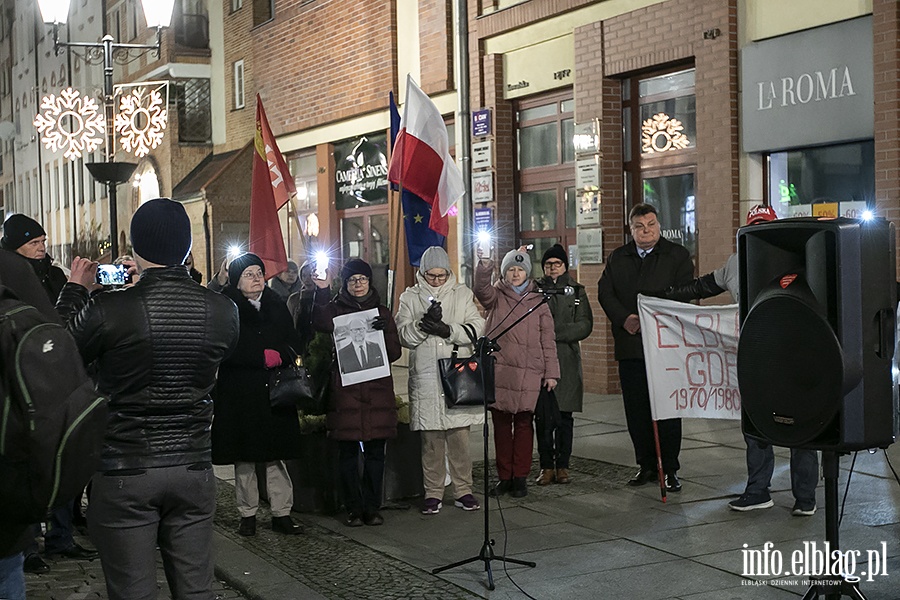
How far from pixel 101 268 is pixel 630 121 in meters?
9.31

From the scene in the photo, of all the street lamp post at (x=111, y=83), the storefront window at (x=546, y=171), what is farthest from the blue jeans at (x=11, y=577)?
the storefront window at (x=546, y=171)

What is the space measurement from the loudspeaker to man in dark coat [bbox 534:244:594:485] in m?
4.47

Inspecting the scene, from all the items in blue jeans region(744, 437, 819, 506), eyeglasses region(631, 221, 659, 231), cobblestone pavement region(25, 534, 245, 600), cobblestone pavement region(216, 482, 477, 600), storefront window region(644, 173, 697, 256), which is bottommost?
cobblestone pavement region(25, 534, 245, 600)

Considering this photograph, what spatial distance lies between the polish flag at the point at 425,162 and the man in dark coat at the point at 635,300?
1528 mm

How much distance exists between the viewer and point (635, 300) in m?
9.31

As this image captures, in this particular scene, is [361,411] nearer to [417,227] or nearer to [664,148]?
[417,227]

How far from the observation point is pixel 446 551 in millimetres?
7488

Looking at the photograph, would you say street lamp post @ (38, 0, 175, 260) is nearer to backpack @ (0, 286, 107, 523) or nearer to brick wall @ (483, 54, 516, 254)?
brick wall @ (483, 54, 516, 254)

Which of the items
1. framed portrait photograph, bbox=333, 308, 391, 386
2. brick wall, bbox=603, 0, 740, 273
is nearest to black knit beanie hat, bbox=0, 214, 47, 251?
framed portrait photograph, bbox=333, 308, 391, 386

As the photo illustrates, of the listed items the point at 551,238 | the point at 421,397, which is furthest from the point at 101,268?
the point at 551,238

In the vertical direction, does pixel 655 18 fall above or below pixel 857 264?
above

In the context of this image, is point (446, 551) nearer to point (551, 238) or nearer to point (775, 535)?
point (775, 535)

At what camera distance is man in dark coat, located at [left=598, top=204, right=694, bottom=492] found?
9.28 m

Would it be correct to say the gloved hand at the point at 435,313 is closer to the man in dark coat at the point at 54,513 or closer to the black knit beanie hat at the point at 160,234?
the man in dark coat at the point at 54,513
